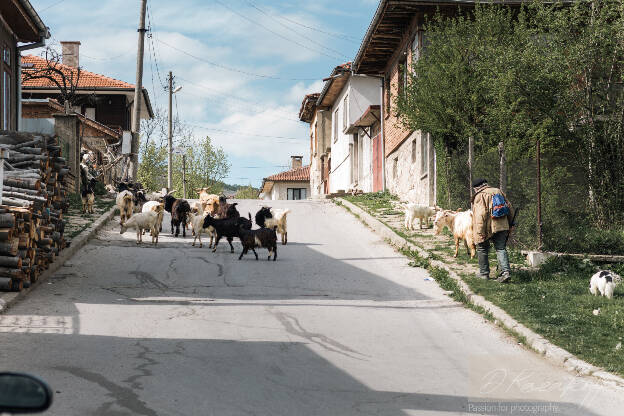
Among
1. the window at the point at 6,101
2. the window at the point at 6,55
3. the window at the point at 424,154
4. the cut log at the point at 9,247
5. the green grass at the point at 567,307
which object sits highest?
the window at the point at 6,55

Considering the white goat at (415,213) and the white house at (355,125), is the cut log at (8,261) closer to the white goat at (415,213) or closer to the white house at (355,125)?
the white goat at (415,213)

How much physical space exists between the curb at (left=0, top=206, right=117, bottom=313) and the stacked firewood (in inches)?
4.8

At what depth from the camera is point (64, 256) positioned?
14.7m

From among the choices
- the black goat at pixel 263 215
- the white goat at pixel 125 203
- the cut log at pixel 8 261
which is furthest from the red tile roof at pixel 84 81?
the cut log at pixel 8 261

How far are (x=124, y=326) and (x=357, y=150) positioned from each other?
30.6 metres

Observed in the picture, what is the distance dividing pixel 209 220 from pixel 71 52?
35328mm

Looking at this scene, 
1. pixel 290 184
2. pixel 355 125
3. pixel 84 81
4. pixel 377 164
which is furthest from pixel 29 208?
pixel 290 184

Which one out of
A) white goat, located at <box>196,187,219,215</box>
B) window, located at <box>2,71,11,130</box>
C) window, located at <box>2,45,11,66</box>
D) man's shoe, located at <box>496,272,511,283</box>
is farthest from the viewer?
window, located at <box>2,71,11,130</box>

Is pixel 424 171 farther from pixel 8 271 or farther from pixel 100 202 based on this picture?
pixel 8 271

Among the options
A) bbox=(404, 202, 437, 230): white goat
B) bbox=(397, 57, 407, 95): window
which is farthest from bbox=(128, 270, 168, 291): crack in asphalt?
bbox=(397, 57, 407, 95): window

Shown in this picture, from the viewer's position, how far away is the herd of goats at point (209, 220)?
15.4 m

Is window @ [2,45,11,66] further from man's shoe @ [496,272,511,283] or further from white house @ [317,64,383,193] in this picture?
white house @ [317,64,383,193]

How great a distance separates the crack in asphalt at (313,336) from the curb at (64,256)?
11.6 ft

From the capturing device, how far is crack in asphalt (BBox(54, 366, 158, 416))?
5706mm
